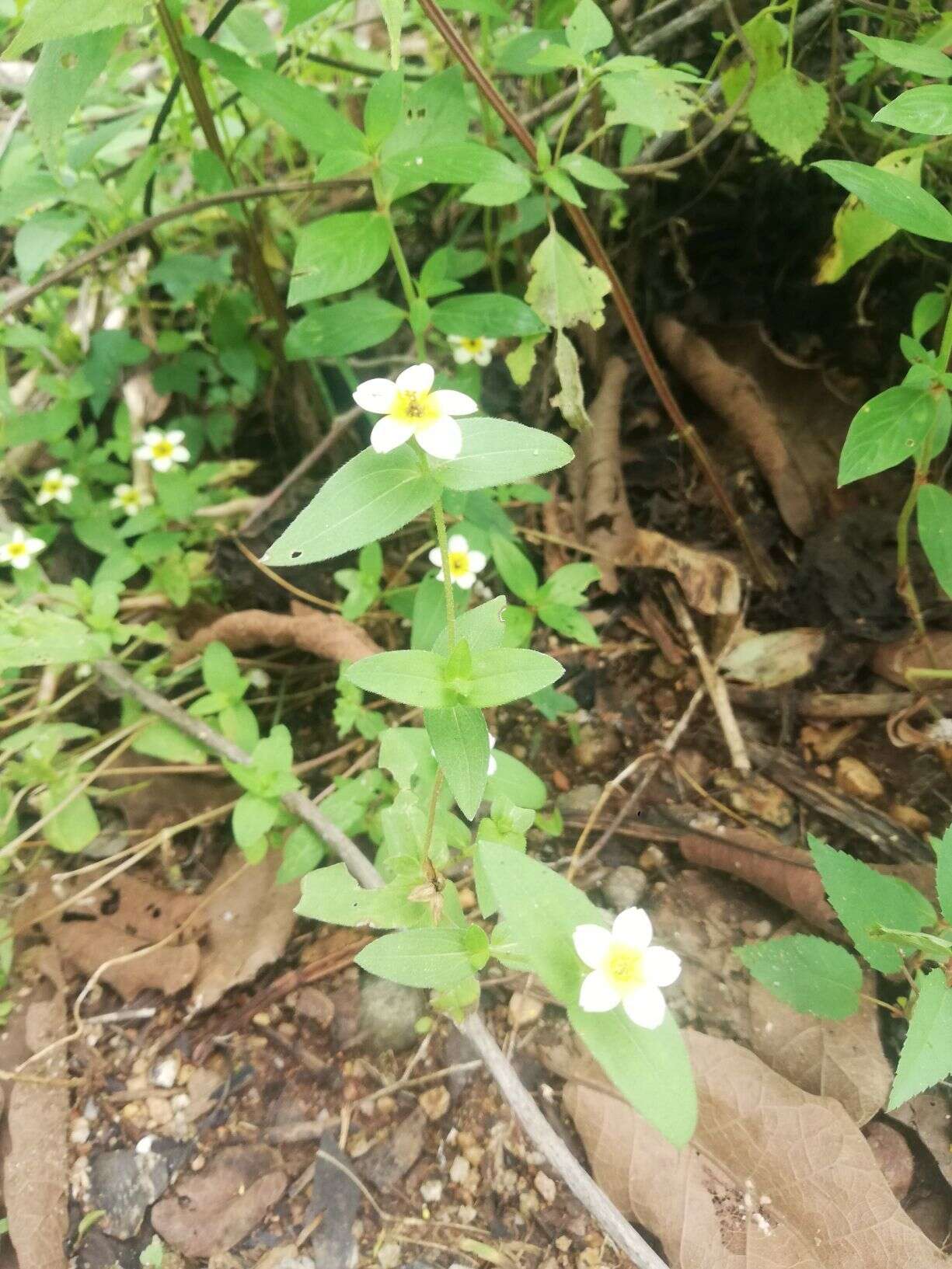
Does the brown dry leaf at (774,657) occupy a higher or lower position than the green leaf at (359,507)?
lower

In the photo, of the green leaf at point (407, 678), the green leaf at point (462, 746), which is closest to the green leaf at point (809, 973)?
the green leaf at point (462, 746)

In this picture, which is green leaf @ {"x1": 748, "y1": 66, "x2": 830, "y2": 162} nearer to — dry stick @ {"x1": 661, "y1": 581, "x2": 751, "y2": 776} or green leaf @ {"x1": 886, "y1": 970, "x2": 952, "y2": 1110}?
dry stick @ {"x1": 661, "y1": 581, "x2": 751, "y2": 776}

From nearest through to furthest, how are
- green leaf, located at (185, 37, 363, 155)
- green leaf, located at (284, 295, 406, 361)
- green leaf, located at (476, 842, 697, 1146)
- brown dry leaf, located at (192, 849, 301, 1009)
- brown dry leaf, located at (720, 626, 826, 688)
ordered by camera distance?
green leaf, located at (476, 842, 697, 1146)
green leaf, located at (185, 37, 363, 155)
brown dry leaf, located at (192, 849, 301, 1009)
green leaf, located at (284, 295, 406, 361)
brown dry leaf, located at (720, 626, 826, 688)

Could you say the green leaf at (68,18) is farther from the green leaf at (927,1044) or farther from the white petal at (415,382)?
the green leaf at (927,1044)

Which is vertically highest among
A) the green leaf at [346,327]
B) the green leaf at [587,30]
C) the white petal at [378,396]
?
the green leaf at [587,30]

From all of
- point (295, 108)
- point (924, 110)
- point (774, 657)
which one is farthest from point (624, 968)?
point (295, 108)

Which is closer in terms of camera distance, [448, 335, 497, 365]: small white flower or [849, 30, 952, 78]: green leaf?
[849, 30, 952, 78]: green leaf

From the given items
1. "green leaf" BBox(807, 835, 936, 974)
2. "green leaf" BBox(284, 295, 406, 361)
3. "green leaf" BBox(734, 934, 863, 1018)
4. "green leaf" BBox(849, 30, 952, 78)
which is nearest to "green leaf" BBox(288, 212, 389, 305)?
"green leaf" BBox(284, 295, 406, 361)
